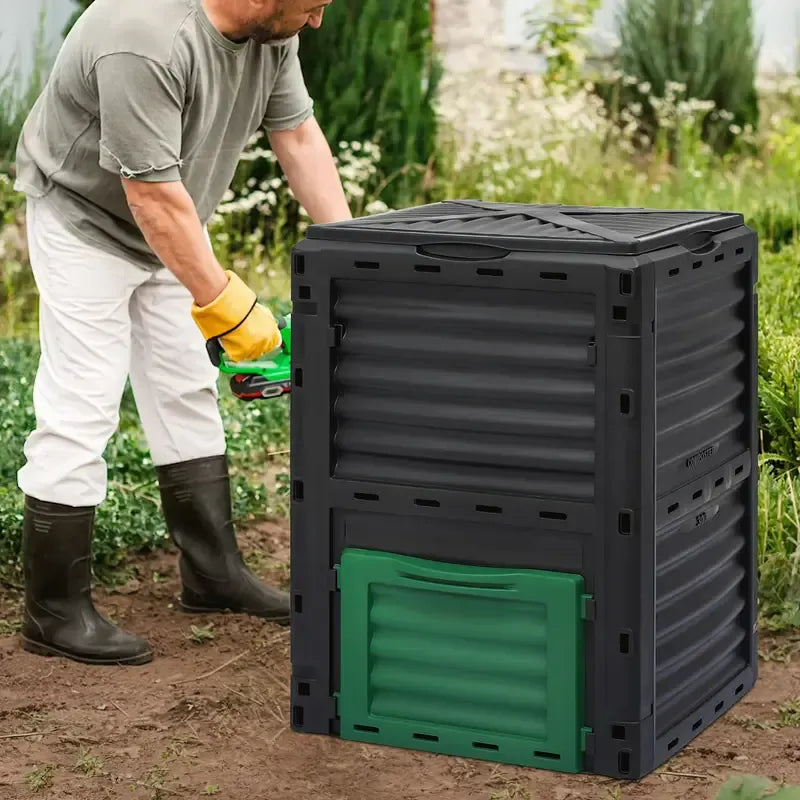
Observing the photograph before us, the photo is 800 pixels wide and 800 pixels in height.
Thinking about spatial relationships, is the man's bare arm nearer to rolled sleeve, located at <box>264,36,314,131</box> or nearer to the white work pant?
the white work pant

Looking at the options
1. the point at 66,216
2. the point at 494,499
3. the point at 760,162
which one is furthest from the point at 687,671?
the point at 760,162

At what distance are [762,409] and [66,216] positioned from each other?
2042 mm

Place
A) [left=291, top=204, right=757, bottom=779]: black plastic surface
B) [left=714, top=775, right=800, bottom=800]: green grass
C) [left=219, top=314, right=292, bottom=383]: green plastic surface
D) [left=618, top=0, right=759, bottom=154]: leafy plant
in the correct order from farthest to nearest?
1. [left=618, top=0, right=759, bottom=154]: leafy plant
2. [left=219, top=314, right=292, bottom=383]: green plastic surface
3. [left=291, top=204, right=757, bottom=779]: black plastic surface
4. [left=714, top=775, right=800, bottom=800]: green grass

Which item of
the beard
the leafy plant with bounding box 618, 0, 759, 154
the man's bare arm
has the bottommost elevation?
the man's bare arm

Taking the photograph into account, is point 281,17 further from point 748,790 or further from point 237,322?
point 748,790

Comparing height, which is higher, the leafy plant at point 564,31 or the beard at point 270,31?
the leafy plant at point 564,31

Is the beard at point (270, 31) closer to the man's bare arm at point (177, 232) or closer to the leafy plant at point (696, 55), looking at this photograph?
the man's bare arm at point (177, 232)

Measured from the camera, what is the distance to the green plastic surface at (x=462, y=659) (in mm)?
3215

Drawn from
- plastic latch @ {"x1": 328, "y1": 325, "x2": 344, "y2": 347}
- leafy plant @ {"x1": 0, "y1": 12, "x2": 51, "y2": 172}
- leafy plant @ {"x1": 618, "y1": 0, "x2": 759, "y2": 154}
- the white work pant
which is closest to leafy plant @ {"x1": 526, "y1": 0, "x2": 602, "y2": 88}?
leafy plant @ {"x1": 618, "y1": 0, "x2": 759, "y2": 154}

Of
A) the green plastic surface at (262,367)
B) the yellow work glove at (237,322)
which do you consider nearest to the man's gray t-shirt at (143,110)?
the yellow work glove at (237,322)

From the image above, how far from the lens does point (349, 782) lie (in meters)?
3.30

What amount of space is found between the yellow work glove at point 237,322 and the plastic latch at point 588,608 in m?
1.00

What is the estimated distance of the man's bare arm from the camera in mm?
3627

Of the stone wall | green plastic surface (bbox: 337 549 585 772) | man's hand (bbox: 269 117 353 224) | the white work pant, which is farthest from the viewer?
the stone wall
